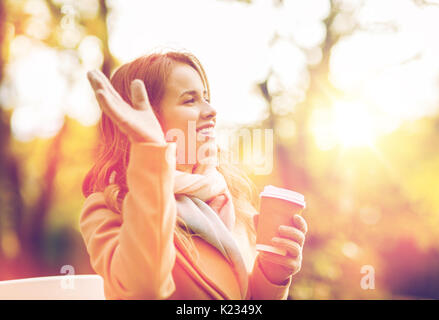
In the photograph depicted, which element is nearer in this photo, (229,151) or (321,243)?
(229,151)

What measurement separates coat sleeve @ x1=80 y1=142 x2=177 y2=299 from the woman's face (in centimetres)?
21

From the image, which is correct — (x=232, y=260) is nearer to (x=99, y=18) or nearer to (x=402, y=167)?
(x=99, y=18)

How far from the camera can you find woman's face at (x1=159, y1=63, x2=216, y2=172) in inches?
42.6

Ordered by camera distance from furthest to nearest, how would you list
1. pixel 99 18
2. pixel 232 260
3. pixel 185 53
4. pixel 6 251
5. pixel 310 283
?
1. pixel 6 251
2. pixel 99 18
3. pixel 310 283
4. pixel 185 53
5. pixel 232 260

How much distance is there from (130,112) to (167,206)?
0.21 meters

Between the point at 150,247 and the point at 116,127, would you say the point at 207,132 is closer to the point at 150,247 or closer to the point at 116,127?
the point at 116,127

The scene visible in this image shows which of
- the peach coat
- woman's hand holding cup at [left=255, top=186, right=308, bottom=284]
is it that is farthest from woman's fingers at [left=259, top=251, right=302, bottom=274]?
the peach coat

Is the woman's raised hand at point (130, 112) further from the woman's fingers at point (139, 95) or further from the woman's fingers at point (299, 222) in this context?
the woman's fingers at point (299, 222)

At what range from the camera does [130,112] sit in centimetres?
86

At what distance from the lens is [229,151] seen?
4.40 feet

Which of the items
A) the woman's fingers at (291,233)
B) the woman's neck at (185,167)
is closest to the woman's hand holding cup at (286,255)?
the woman's fingers at (291,233)

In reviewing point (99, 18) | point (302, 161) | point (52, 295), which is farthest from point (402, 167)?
point (52, 295)

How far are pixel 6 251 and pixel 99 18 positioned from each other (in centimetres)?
229

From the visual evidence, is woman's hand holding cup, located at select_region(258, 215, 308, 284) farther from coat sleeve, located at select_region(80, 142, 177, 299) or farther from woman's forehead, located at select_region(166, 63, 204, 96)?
woman's forehead, located at select_region(166, 63, 204, 96)
